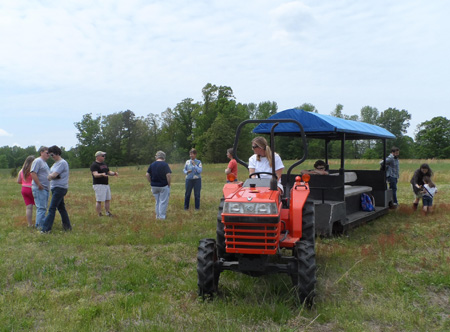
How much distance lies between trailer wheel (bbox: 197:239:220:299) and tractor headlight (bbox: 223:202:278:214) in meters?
0.52

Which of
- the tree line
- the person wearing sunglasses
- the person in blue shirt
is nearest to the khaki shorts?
the person wearing sunglasses

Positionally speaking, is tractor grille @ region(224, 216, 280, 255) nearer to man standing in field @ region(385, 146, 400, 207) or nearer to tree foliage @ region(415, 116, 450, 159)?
man standing in field @ region(385, 146, 400, 207)

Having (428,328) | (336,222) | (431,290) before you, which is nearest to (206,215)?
(336,222)

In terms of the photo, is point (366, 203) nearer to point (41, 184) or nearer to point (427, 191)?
point (427, 191)

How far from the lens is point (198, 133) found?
59.9 m

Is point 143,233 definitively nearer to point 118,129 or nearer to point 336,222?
point 336,222

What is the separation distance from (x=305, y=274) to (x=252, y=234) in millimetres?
684

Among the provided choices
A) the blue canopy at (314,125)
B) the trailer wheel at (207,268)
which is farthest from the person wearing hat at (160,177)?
the trailer wheel at (207,268)

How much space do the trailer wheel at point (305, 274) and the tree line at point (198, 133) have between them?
146ft

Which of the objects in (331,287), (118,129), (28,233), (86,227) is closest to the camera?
(331,287)

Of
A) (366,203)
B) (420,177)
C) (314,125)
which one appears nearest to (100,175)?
(314,125)

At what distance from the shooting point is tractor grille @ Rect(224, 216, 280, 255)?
3.95m

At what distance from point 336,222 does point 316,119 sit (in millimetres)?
1986

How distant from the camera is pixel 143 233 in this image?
778 centimetres
